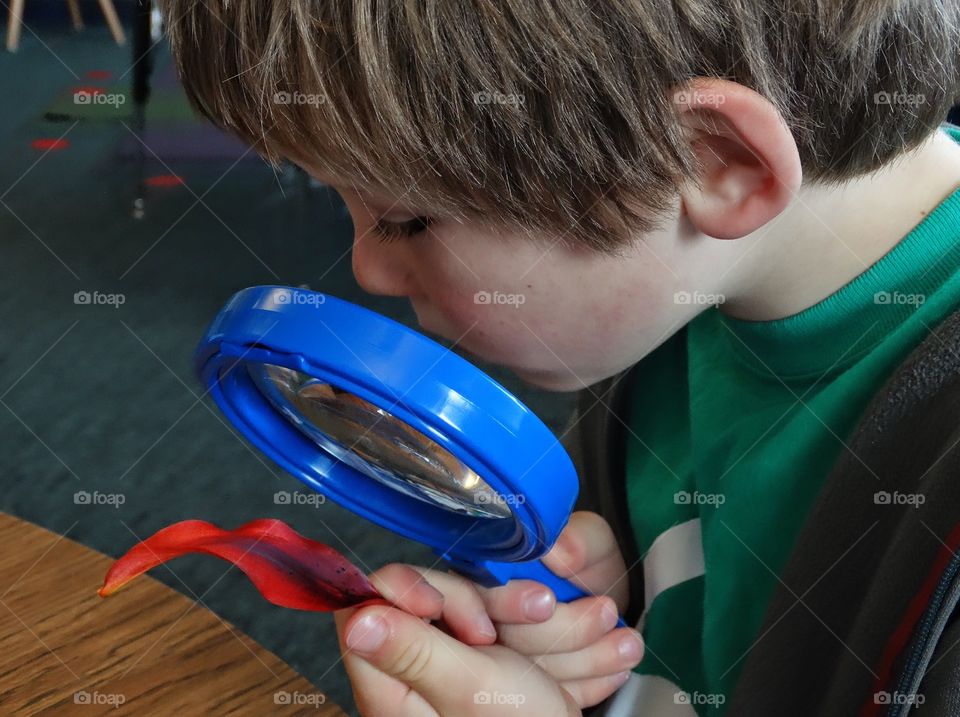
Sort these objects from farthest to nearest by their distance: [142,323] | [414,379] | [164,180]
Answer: [164,180] < [142,323] < [414,379]

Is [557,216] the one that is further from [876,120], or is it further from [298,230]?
[298,230]

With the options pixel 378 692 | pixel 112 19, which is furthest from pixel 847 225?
pixel 112 19

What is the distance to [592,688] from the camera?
2.48 feet

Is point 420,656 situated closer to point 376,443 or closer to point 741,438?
point 376,443

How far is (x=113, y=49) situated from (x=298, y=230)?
120cm

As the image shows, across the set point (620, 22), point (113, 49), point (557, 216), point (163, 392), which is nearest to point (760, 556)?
point (557, 216)

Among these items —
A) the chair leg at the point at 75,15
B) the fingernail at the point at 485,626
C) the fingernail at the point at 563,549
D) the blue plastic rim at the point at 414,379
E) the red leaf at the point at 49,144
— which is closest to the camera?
the blue plastic rim at the point at 414,379

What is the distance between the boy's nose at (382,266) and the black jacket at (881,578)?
0.30 m

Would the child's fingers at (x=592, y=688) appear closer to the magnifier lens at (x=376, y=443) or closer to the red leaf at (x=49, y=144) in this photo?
→ the magnifier lens at (x=376, y=443)

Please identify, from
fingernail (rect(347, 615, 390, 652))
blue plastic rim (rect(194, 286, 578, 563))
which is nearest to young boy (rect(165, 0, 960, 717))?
fingernail (rect(347, 615, 390, 652))

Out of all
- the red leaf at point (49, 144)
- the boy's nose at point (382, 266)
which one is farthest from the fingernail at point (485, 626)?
the red leaf at point (49, 144)

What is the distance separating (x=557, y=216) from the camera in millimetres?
628

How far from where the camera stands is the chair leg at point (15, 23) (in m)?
3.30

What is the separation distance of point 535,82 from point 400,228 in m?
0.16
